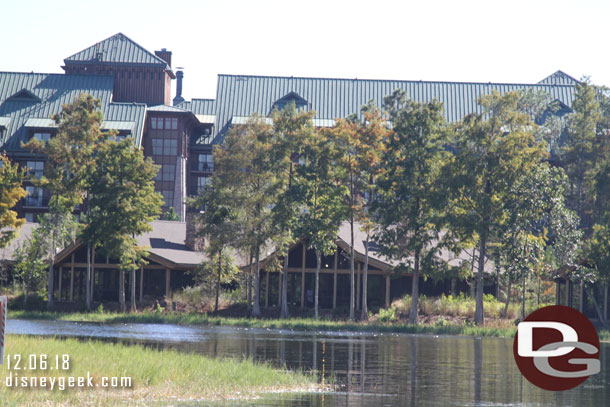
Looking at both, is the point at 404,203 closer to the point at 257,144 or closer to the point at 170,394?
the point at 257,144

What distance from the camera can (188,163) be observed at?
4183 inches

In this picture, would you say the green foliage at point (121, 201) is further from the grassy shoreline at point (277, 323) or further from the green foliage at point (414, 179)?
the green foliage at point (414, 179)

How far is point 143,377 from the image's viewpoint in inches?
985

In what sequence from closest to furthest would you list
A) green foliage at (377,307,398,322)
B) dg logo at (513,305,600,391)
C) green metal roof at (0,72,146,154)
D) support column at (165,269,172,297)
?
1. dg logo at (513,305,600,391)
2. green foliage at (377,307,398,322)
3. support column at (165,269,172,297)
4. green metal roof at (0,72,146,154)

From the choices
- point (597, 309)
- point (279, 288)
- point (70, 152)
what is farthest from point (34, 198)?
point (597, 309)

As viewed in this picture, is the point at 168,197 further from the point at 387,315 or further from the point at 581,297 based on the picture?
the point at 581,297

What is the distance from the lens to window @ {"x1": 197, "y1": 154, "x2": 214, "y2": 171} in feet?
349

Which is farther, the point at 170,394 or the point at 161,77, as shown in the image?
the point at 161,77

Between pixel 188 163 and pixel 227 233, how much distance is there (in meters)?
46.0

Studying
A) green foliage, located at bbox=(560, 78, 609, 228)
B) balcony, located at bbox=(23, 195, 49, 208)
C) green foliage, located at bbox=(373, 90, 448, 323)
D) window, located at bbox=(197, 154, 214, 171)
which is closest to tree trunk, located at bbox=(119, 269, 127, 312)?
green foliage, located at bbox=(373, 90, 448, 323)

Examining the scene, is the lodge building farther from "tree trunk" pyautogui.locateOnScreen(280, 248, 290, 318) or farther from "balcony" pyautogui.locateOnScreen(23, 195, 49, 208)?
"tree trunk" pyautogui.locateOnScreen(280, 248, 290, 318)

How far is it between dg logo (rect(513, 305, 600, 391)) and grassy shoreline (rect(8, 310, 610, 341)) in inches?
71.6

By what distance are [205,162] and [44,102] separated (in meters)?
17.2

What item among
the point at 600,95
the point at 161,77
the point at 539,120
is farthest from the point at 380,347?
the point at 161,77
